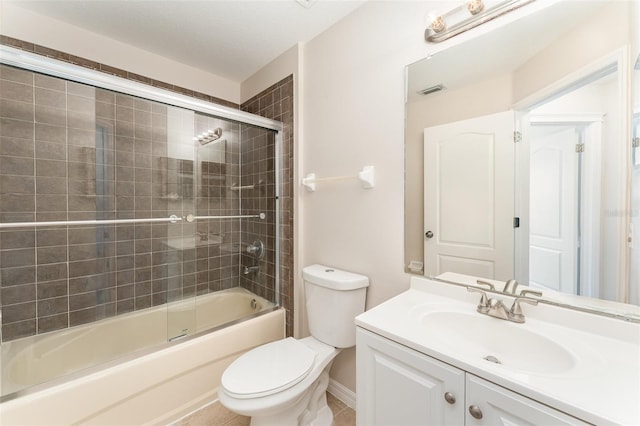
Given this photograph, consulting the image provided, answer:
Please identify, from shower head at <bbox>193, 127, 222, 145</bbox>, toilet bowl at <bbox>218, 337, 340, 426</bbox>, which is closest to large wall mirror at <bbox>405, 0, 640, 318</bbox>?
toilet bowl at <bbox>218, 337, 340, 426</bbox>

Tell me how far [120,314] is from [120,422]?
780 mm

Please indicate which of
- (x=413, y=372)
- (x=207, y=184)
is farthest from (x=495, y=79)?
(x=207, y=184)

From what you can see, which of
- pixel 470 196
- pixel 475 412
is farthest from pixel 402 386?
pixel 470 196

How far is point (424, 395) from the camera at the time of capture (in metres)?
0.80

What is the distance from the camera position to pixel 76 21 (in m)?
1.64

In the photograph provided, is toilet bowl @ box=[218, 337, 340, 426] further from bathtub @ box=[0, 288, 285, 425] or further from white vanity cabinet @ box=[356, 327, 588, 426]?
bathtub @ box=[0, 288, 285, 425]

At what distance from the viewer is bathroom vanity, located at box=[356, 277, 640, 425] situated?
593mm

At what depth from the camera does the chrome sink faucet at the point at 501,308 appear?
939 mm

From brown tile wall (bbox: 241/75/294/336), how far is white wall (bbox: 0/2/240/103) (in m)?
0.61

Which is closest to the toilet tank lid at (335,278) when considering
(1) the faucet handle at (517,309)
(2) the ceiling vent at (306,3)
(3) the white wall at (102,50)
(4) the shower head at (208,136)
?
(1) the faucet handle at (517,309)

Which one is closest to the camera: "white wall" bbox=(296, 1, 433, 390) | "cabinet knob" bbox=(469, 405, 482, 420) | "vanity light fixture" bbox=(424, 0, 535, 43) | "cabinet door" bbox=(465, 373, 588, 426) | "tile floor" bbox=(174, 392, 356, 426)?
"cabinet door" bbox=(465, 373, 588, 426)

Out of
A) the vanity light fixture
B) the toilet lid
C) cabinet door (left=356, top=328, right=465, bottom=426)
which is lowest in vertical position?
the toilet lid

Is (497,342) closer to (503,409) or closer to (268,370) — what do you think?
(503,409)

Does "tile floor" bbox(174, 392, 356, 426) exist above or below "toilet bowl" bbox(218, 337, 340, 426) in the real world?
below
